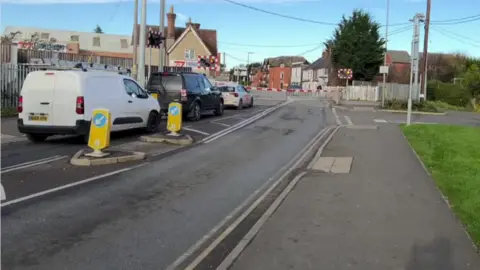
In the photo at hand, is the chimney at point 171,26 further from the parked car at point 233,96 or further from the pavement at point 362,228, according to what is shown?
the pavement at point 362,228

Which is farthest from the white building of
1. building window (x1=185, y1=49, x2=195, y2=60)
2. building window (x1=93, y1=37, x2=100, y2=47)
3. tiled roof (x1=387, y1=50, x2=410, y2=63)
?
tiled roof (x1=387, y1=50, x2=410, y2=63)

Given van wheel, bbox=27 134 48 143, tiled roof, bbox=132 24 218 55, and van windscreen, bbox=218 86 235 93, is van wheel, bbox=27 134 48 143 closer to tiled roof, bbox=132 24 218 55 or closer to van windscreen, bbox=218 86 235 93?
van windscreen, bbox=218 86 235 93

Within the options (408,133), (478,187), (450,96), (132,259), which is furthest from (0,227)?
(450,96)

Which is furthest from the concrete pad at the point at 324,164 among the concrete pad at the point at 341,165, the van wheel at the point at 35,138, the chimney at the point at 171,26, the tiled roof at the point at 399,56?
the tiled roof at the point at 399,56

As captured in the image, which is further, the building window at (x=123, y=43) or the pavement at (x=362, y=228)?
the building window at (x=123, y=43)

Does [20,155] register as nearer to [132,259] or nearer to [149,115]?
[149,115]

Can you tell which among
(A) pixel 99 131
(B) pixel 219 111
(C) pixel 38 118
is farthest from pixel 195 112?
(A) pixel 99 131

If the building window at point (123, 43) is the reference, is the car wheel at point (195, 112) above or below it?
below

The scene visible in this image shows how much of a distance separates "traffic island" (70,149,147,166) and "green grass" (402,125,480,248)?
238 inches

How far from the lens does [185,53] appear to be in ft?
236

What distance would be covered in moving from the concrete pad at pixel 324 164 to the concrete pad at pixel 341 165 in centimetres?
8

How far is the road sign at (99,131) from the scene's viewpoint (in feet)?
36.9

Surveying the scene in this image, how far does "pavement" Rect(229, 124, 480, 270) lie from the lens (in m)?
5.43

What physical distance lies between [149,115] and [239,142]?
3.09m
